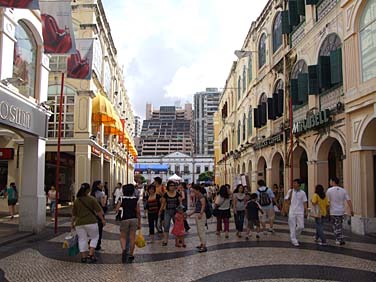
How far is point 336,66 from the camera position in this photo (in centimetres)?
1523

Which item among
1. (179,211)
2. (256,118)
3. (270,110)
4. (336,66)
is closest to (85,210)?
(179,211)

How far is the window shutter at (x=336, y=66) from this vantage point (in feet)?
49.5

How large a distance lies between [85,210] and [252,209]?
5.47 m

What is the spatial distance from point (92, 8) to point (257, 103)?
11664 mm

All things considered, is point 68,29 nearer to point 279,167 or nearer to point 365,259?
point 365,259

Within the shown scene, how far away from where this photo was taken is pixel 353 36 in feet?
46.1

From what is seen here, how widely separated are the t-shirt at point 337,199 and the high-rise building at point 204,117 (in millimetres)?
107733

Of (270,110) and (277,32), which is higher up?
(277,32)

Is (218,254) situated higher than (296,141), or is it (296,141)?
(296,141)

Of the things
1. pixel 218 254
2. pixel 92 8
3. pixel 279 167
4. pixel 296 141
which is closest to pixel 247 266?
pixel 218 254

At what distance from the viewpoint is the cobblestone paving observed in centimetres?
753

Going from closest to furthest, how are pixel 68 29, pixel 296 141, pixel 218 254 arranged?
pixel 218 254, pixel 68 29, pixel 296 141

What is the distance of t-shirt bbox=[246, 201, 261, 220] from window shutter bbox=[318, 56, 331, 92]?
619 centimetres

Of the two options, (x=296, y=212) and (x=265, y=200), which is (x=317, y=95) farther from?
(x=296, y=212)
